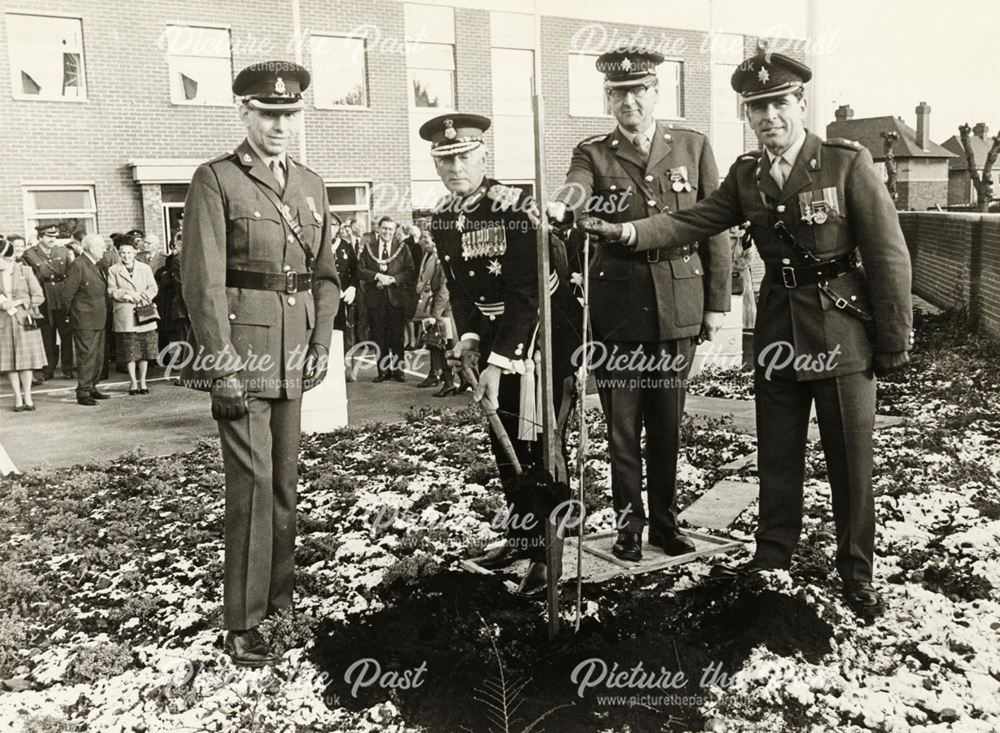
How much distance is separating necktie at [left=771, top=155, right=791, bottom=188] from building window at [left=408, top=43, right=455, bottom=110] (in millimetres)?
10997

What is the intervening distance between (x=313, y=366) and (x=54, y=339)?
9379mm

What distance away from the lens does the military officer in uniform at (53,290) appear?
10945mm

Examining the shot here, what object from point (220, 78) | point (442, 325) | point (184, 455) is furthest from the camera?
point (220, 78)

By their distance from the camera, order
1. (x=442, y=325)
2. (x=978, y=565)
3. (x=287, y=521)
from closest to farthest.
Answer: (x=287, y=521) < (x=978, y=565) < (x=442, y=325)

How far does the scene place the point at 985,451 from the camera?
617 centimetres

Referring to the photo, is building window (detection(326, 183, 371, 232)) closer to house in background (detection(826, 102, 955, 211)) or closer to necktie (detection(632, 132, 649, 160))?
necktie (detection(632, 132, 649, 160))

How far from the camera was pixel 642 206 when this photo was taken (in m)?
4.37

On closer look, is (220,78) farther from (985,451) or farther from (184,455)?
(985,451)

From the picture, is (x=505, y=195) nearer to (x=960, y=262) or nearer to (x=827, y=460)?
(x=827, y=460)

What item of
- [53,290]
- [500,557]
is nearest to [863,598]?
[500,557]

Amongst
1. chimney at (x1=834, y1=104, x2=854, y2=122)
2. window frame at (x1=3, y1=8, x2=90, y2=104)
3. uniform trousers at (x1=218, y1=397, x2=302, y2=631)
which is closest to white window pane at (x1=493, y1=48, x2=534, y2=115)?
window frame at (x1=3, y1=8, x2=90, y2=104)

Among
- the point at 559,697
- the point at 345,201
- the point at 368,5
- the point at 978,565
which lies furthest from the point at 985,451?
the point at 368,5

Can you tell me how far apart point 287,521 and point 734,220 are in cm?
240

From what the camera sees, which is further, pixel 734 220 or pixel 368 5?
pixel 368 5
